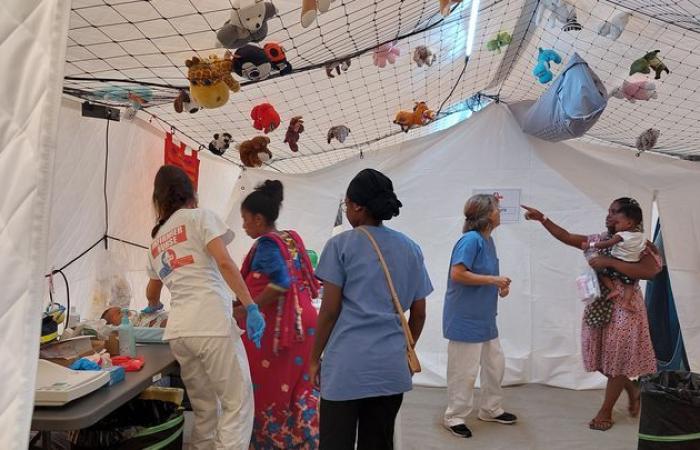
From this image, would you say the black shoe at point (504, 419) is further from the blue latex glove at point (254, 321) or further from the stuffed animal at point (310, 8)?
the stuffed animal at point (310, 8)

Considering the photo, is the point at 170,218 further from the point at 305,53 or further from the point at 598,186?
the point at 598,186

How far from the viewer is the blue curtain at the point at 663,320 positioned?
151 inches

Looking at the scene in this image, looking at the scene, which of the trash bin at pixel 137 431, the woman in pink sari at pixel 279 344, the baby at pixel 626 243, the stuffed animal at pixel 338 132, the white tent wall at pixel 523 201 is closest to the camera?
the trash bin at pixel 137 431

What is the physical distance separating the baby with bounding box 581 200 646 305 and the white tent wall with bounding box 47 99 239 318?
2615mm

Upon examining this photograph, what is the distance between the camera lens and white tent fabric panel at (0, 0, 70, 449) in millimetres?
530

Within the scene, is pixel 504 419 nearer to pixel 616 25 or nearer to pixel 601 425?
pixel 601 425

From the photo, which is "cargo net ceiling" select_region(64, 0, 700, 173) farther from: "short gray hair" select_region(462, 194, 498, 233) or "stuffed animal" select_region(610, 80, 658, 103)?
"short gray hair" select_region(462, 194, 498, 233)

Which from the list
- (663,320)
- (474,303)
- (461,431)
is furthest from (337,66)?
(663,320)

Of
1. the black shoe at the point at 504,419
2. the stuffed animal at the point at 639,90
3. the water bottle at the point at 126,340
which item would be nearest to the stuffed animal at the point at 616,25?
the stuffed animal at the point at 639,90

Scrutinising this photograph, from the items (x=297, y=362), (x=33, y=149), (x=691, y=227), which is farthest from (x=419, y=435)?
(x=33, y=149)

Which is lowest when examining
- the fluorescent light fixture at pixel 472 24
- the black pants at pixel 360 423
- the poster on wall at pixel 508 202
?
the black pants at pixel 360 423

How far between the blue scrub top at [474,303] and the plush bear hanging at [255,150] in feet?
4.27

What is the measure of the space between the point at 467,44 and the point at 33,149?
2.90 m

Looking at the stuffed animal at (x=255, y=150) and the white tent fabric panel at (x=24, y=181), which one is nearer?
the white tent fabric panel at (x=24, y=181)
